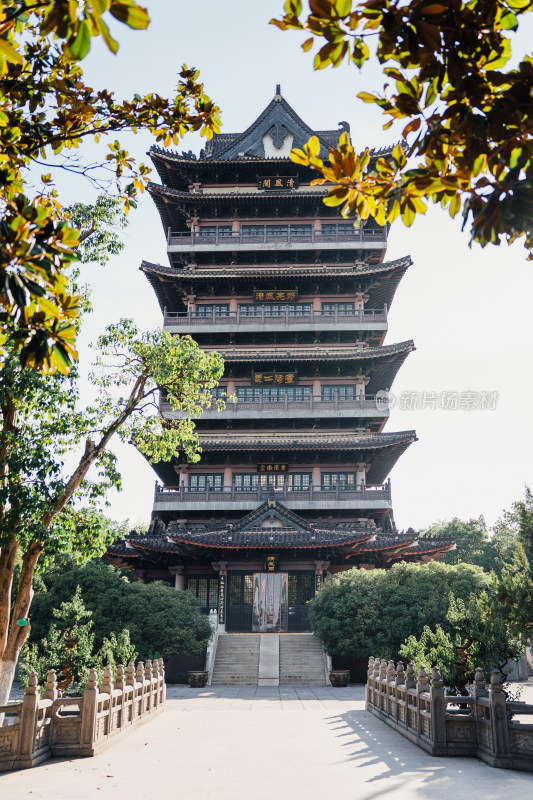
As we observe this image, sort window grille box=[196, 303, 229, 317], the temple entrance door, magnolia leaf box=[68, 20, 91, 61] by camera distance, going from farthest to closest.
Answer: window grille box=[196, 303, 229, 317]
the temple entrance door
magnolia leaf box=[68, 20, 91, 61]

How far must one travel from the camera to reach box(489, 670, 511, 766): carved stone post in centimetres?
837

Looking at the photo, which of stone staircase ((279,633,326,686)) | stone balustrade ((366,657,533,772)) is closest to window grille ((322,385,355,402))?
stone staircase ((279,633,326,686))

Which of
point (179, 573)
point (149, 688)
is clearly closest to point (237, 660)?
point (179, 573)

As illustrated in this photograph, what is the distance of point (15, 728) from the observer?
28.2 feet

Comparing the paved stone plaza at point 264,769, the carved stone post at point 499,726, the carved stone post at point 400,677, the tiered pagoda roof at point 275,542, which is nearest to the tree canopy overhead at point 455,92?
the paved stone plaza at point 264,769

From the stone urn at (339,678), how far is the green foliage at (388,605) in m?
0.66

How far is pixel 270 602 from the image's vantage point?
2531 centimetres

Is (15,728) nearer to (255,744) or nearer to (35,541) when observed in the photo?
(35,541)

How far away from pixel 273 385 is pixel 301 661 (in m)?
13.2

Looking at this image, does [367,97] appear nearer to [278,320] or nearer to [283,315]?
[278,320]

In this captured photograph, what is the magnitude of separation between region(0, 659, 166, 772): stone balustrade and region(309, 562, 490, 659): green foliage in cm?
1026

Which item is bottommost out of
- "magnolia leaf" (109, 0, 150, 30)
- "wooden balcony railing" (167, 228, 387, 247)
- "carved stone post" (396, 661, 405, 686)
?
"carved stone post" (396, 661, 405, 686)

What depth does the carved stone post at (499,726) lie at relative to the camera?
27.5ft

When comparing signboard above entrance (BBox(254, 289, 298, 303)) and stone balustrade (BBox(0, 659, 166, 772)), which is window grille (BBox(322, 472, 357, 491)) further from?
stone balustrade (BBox(0, 659, 166, 772))
